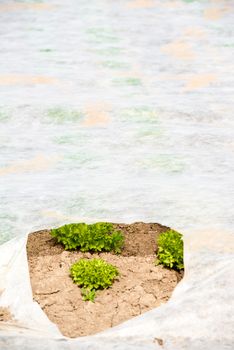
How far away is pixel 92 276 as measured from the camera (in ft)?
21.9

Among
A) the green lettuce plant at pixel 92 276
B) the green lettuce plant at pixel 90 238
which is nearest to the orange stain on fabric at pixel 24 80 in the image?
the green lettuce plant at pixel 90 238

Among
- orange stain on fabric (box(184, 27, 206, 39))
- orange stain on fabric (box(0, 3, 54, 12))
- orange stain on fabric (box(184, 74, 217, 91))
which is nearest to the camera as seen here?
orange stain on fabric (box(184, 74, 217, 91))

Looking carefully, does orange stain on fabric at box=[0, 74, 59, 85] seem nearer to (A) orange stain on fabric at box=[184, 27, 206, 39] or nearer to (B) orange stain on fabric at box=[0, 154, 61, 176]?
(B) orange stain on fabric at box=[0, 154, 61, 176]

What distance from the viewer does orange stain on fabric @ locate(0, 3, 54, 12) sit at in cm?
1560

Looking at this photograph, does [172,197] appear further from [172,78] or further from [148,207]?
[172,78]

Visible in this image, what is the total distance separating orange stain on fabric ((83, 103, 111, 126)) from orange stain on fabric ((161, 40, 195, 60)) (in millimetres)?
3111

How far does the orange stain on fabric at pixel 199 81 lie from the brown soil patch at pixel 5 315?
6.88 m

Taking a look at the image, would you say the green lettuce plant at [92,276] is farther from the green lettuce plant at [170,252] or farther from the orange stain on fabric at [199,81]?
the orange stain on fabric at [199,81]

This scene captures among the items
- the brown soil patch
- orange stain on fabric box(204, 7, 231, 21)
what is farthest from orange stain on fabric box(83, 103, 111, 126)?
orange stain on fabric box(204, 7, 231, 21)

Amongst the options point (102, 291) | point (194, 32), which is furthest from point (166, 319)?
point (194, 32)

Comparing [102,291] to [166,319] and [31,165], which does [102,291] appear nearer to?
[166,319]

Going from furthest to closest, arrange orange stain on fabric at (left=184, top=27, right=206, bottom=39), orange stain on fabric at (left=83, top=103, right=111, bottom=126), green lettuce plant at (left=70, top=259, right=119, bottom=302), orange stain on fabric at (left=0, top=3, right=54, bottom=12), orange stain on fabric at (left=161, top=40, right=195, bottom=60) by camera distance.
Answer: orange stain on fabric at (left=0, top=3, right=54, bottom=12), orange stain on fabric at (left=184, top=27, right=206, bottom=39), orange stain on fabric at (left=161, top=40, right=195, bottom=60), orange stain on fabric at (left=83, top=103, right=111, bottom=126), green lettuce plant at (left=70, top=259, right=119, bottom=302)

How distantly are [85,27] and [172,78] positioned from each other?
374 centimetres

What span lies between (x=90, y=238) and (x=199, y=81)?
5.92m
